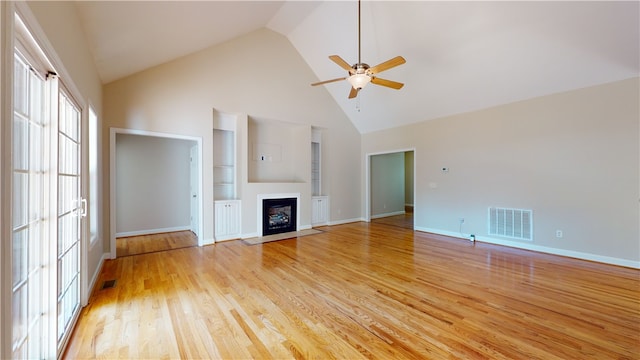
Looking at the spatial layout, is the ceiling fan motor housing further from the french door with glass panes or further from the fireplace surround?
the fireplace surround

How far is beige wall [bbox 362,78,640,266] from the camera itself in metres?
3.79

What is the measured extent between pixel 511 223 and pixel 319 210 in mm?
4210

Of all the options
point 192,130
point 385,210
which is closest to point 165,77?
point 192,130

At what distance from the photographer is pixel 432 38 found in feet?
13.8

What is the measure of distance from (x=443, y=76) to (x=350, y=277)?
404cm

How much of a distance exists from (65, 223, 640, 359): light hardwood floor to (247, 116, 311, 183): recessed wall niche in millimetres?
2432

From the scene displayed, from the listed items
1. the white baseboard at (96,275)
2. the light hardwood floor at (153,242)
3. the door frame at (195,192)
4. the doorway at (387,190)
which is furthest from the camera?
the doorway at (387,190)

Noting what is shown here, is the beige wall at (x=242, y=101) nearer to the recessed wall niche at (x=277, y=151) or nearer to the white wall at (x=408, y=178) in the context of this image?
the recessed wall niche at (x=277, y=151)

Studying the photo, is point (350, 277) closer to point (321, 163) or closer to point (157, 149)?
point (321, 163)

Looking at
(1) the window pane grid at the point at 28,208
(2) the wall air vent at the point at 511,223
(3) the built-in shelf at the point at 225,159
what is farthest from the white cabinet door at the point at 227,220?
(2) the wall air vent at the point at 511,223

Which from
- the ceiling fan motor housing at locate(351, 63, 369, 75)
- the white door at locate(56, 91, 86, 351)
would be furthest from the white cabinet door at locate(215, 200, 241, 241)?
the ceiling fan motor housing at locate(351, 63, 369, 75)

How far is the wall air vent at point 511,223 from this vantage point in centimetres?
468

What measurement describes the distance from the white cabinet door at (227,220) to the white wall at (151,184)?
1574 mm

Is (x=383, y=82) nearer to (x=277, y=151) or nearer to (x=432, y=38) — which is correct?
(x=432, y=38)
